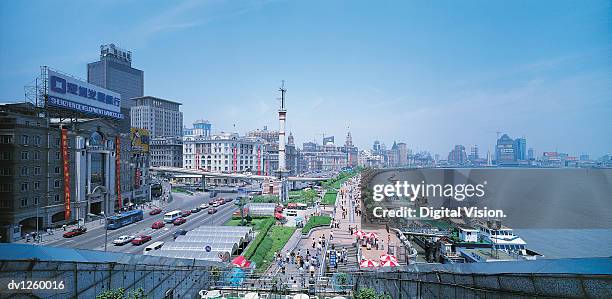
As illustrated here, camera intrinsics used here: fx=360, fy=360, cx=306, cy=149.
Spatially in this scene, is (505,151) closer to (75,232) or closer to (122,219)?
(122,219)

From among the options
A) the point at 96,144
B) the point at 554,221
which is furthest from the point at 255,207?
the point at 554,221

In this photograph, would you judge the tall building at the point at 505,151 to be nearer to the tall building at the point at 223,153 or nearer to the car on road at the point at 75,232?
the tall building at the point at 223,153

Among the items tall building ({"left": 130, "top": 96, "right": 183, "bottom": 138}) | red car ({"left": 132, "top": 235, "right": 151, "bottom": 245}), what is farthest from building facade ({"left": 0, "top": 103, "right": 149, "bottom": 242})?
tall building ({"left": 130, "top": 96, "right": 183, "bottom": 138})

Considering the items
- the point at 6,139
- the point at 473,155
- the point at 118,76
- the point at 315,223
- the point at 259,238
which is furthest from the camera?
the point at 473,155

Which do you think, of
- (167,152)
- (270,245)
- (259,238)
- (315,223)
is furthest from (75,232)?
(167,152)

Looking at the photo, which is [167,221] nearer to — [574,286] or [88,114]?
[88,114]

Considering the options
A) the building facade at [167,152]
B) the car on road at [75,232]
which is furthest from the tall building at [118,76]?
the car on road at [75,232]
